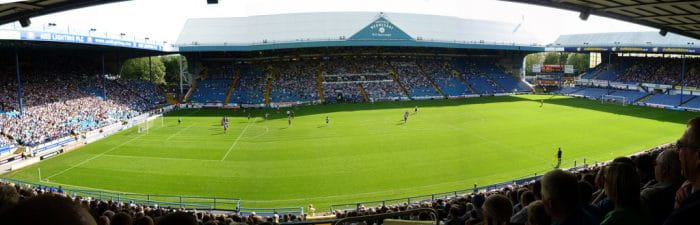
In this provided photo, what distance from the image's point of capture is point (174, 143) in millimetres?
33000

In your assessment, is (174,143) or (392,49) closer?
(174,143)

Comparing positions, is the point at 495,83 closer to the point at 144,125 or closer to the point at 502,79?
the point at 502,79

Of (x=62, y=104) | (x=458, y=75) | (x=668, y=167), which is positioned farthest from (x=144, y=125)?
(x=458, y=75)

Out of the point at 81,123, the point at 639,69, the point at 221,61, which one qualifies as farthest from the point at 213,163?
the point at 639,69

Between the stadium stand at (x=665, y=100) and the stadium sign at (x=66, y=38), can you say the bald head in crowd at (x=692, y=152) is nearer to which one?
the stadium sign at (x=66, y=38)

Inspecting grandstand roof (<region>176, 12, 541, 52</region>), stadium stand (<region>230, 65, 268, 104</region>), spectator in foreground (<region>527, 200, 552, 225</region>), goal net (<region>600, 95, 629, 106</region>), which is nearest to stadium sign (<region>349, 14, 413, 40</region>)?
grandstand roof (<region>176, 12, 541, 52</region>)

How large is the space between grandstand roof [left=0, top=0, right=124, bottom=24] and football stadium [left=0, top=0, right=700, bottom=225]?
102 mm

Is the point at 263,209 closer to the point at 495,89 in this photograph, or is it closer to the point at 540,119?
the point at 540,119

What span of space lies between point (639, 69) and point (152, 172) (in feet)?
223

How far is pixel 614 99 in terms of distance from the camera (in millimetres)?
59281

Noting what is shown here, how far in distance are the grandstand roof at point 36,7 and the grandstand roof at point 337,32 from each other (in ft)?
168

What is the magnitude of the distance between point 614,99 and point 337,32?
3934cm

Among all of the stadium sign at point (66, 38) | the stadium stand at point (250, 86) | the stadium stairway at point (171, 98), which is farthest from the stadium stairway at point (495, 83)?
the stadium sign at point (66, 38)

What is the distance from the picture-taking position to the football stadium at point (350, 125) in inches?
194
